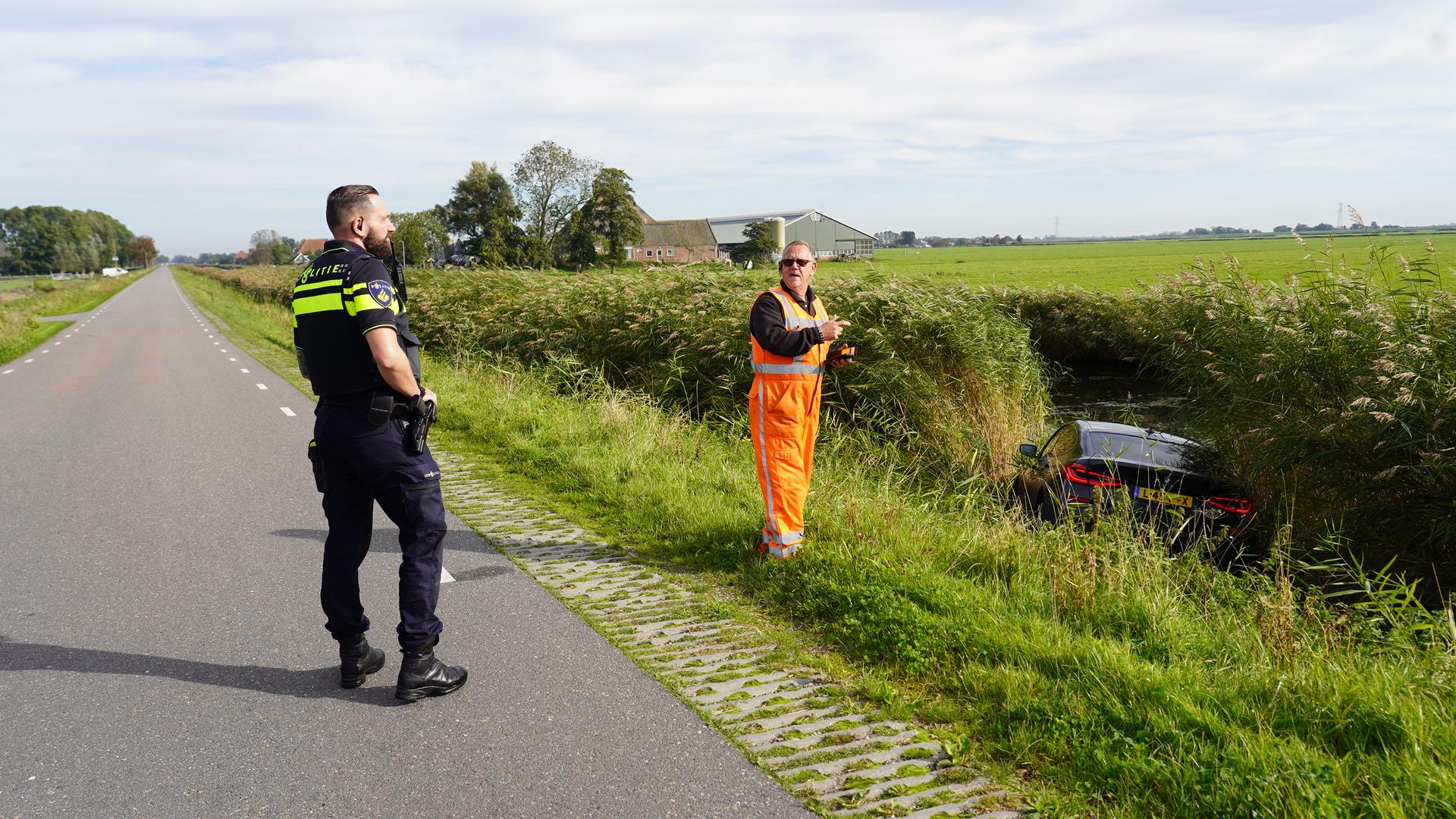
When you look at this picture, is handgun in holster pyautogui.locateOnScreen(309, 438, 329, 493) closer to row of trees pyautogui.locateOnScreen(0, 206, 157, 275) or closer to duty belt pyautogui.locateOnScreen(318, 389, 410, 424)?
duty belt pyautogui.locateOnScreen(318, 389, 410, 424)

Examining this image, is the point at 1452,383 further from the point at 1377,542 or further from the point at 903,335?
the point at 903,335

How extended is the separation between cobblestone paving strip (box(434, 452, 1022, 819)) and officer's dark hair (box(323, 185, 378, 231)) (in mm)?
2309

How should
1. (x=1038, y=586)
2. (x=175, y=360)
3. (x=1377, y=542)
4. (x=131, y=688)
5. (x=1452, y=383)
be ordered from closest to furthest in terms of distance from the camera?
(x=131, y=688) < (x=1038, y=586) < (x=1452, y=383) < (x=1377, y=542) < (x=175, y=360)

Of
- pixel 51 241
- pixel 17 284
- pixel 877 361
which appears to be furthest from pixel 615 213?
pixel 51 241

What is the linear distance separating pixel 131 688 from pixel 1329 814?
15.2ft

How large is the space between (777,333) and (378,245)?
2.27 meters

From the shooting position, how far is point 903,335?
10.9m

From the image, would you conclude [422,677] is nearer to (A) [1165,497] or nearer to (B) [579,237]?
(A) [1165,497]

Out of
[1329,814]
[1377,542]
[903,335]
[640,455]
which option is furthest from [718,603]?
[903,335]

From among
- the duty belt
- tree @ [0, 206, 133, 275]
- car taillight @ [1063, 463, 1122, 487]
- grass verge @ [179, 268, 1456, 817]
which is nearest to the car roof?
car taillight @ [1063, 463, 1122, 487]

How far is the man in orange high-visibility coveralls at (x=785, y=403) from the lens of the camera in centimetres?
550

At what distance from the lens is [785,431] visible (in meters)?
5.52

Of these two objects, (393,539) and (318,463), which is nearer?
(318,463)

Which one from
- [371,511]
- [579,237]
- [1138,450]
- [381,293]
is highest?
[579,237]
